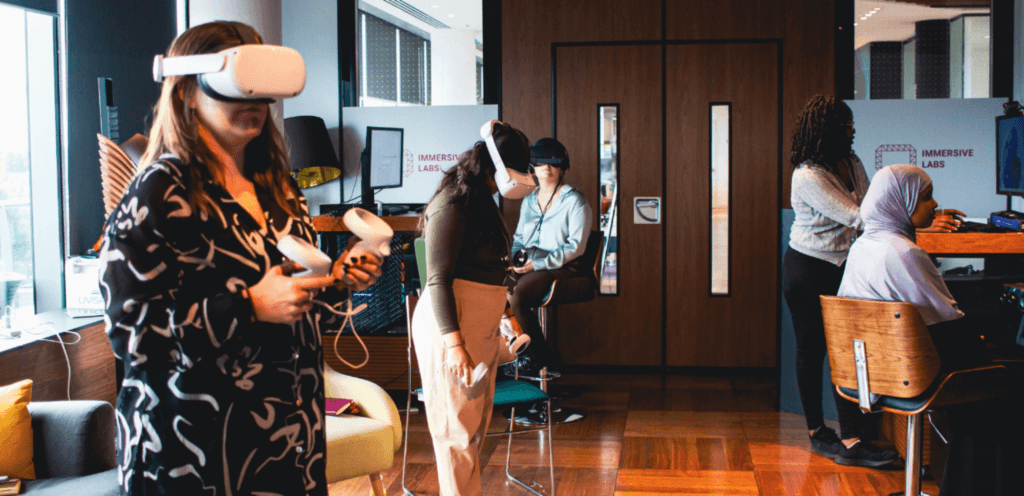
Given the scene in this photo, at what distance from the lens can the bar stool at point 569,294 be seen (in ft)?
14.1

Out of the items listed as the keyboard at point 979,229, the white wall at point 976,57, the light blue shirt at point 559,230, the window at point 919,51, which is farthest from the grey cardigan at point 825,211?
the white wall at point 976,57

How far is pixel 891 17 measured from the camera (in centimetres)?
518

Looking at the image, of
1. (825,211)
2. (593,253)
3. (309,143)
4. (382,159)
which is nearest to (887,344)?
(825,211)

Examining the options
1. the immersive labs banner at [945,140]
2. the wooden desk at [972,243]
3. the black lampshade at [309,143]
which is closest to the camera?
the wooden desk at [972,243]

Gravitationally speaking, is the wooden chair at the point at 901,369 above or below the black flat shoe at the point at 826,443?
above

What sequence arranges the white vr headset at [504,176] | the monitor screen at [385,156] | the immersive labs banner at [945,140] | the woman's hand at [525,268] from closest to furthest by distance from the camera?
1. the white vr headset at [504,176]
2. the woman's hand at [525,268]
3. the monitor screen at [385,156]
4. the immersive labs banner at [945,140]

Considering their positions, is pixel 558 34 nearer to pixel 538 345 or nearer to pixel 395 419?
pixel 538 345

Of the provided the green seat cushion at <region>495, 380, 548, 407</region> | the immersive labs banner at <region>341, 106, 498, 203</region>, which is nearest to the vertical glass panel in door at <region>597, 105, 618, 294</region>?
the immersive labs banner at <region>341, 106, 498, 203</region>

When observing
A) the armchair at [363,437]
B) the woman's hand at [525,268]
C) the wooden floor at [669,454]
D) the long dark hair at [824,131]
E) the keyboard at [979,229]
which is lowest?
the wooden floor at [669,454]

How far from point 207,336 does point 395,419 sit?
6.08 ft

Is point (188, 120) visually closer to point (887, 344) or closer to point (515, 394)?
point (515, 394)

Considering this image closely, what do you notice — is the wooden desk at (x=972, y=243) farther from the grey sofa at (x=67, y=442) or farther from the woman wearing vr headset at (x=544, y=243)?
the grey sofa at (x=67, y=442)

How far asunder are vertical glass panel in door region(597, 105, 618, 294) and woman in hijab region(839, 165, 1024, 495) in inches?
107

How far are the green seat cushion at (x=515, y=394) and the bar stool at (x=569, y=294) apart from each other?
0.94m
